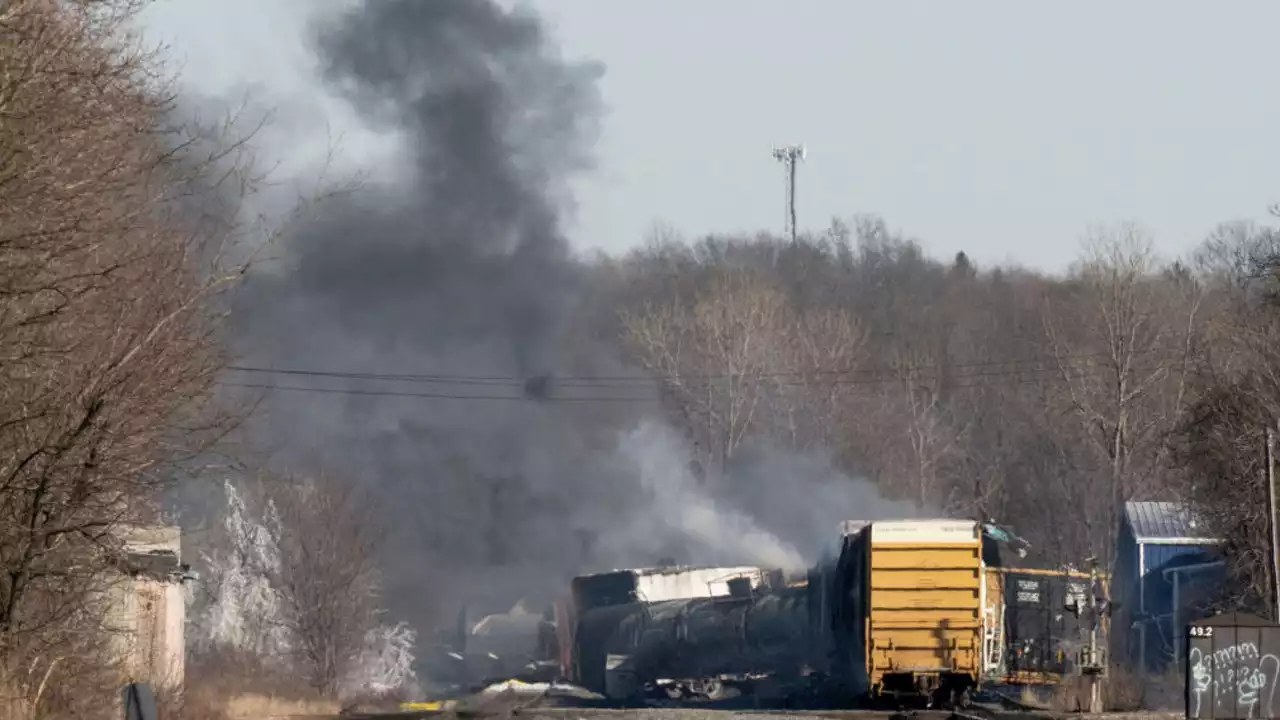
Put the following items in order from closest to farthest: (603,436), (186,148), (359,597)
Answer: (186,148), (359,597), (603,436)

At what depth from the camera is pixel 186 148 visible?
19.8m

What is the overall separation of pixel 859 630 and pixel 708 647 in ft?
36.1

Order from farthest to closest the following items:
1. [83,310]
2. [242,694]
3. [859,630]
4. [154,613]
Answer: [242,694]
[154,613]
[859,630]
[83,310]

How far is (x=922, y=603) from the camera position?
30.3 metres

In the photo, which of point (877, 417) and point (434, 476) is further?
point (877, 417)

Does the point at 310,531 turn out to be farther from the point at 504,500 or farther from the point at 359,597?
the point at 504,500

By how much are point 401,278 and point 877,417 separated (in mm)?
28938

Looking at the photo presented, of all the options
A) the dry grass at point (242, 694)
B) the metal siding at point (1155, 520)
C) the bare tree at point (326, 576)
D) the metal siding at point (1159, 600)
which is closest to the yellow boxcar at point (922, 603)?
the dry grass at point (242, 694)

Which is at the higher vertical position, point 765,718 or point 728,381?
point 728,381

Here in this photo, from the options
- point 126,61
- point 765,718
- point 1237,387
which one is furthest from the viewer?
point 1237,387

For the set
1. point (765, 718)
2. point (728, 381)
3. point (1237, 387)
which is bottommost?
point (765, 718)

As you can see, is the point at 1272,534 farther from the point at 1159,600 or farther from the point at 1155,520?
the point at 1155,520

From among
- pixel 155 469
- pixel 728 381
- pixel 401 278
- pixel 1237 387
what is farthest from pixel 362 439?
pixel 155 469

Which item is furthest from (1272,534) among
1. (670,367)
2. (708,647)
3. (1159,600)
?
(670,367)
